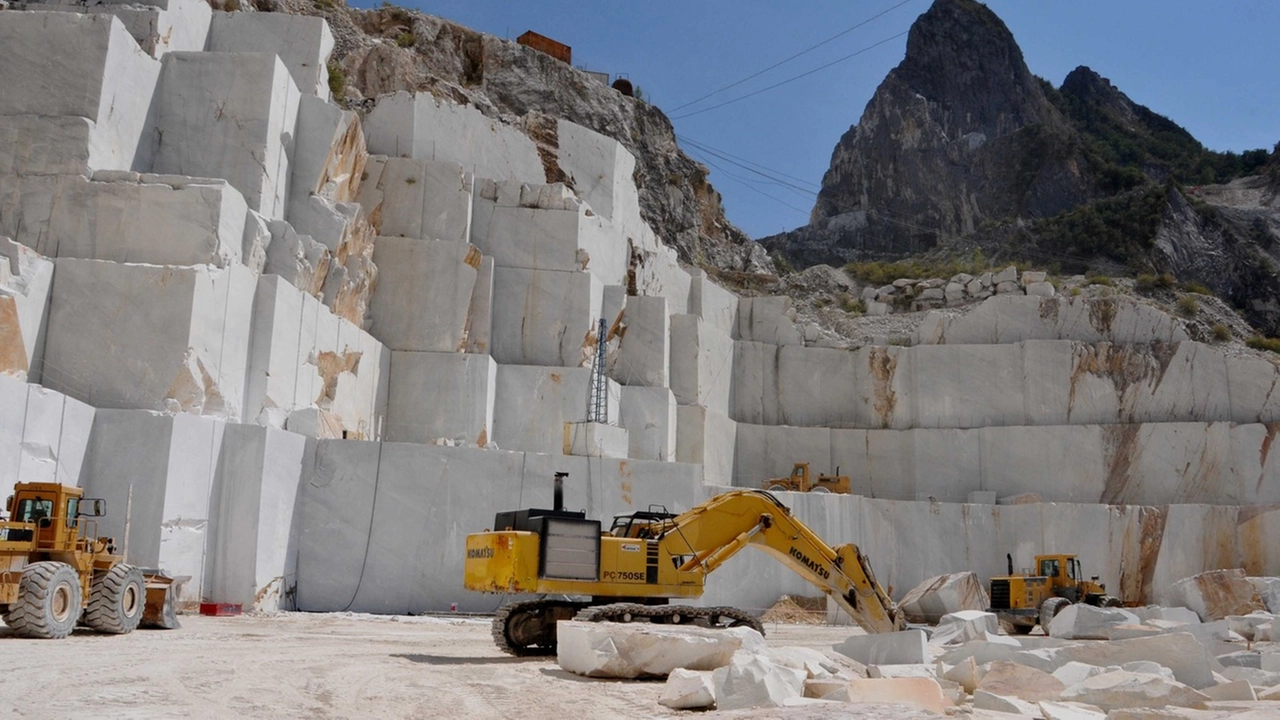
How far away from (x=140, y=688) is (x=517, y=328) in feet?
76.8

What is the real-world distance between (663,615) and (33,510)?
774 cm

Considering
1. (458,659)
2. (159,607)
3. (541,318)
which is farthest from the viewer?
(541,318)

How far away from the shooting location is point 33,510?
44.6 ft

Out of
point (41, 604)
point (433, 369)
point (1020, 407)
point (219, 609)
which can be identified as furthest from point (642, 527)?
point (1020, 407)

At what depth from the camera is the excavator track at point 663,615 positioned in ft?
42.6

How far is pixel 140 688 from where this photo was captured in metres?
9.09

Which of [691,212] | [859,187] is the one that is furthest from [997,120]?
[691,212]

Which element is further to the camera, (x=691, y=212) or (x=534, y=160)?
(x=691, y=212)

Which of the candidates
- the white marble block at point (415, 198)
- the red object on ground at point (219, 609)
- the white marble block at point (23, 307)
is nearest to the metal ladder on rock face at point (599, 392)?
the white marble block at point (415, 198)

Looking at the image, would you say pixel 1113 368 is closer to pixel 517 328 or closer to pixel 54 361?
pixel 517 328

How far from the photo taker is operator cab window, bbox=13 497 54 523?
44.5ft

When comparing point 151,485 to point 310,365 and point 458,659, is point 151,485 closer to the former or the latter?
point 310,365

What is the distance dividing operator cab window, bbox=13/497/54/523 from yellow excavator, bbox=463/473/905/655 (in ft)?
16.8

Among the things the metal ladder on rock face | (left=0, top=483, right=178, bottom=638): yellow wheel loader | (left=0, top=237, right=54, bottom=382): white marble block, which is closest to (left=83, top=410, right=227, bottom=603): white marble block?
(left=0, top=237, right=54, bottom=382): white marble block
